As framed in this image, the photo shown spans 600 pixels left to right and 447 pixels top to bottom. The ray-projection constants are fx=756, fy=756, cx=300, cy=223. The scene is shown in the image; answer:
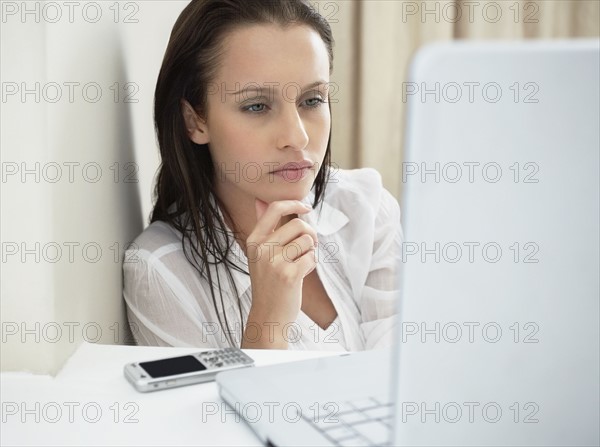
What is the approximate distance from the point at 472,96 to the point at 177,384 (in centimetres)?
47

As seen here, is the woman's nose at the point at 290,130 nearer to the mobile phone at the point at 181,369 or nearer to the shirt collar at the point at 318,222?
the shirt collar at the point at 318,222

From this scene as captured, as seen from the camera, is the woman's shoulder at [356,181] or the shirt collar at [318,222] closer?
the shirt collar at [318,222]

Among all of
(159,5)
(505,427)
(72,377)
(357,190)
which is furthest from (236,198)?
(505,427)

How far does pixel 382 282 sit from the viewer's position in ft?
4.77

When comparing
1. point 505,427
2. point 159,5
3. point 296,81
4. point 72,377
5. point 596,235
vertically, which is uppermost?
point 159,5

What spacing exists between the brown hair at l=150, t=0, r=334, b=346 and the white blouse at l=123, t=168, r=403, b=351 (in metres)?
0.03

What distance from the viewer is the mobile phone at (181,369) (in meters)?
0.70

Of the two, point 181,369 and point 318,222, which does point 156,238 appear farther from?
point 181,369

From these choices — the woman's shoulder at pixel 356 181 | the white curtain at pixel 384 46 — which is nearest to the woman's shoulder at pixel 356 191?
the woman's shoulder at pixel 356 181

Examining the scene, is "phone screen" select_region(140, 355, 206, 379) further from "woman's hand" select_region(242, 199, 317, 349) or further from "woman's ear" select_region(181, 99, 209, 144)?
"woman's ear" select_region(181, 99, 209, 144)

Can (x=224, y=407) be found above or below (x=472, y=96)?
below

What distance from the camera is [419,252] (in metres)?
0.35

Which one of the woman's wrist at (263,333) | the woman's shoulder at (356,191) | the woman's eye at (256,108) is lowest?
the woman's wrist at (263,333)

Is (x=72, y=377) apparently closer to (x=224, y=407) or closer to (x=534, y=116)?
(x=224, y=407)
